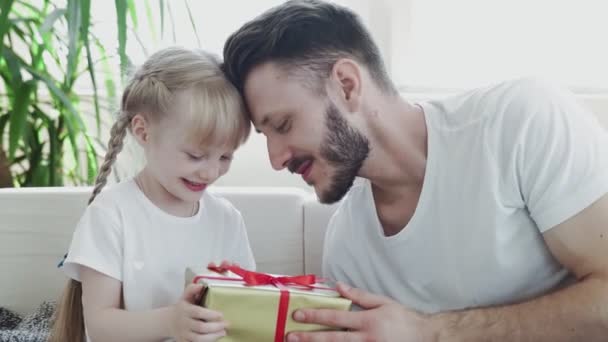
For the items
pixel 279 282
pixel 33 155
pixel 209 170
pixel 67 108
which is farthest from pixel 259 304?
pixel 33 155

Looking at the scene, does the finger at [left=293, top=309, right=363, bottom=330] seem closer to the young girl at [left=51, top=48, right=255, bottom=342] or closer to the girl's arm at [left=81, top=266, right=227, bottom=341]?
the girl's arm at [left=81, top=266, right=227, bottom=341]

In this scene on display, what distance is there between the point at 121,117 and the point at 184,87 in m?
0.17

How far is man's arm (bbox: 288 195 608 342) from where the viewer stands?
3.71ft

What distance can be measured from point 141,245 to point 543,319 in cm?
70

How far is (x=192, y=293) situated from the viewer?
1.09m

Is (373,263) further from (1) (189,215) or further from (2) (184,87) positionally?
(2) (184,87)

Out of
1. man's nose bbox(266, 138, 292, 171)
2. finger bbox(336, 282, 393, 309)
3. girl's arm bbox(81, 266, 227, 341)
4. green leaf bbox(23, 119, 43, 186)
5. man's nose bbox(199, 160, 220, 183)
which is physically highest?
man's nose bbox(266, 138, 292, 171)

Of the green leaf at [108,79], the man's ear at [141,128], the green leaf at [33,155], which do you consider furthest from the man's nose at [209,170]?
the green leaf at [33,155]

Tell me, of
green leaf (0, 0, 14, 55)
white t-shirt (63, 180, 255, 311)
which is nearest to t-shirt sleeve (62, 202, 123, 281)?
white t-shirt (63, 180, 255, 311)

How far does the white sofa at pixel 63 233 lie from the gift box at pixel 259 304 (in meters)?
0.56

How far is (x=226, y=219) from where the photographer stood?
1.46 m

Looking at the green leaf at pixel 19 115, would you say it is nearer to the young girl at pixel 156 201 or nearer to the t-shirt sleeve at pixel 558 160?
the young girl at pixel 156 201

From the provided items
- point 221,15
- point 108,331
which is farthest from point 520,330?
point 221,15

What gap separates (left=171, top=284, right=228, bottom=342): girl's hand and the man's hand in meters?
0.11
